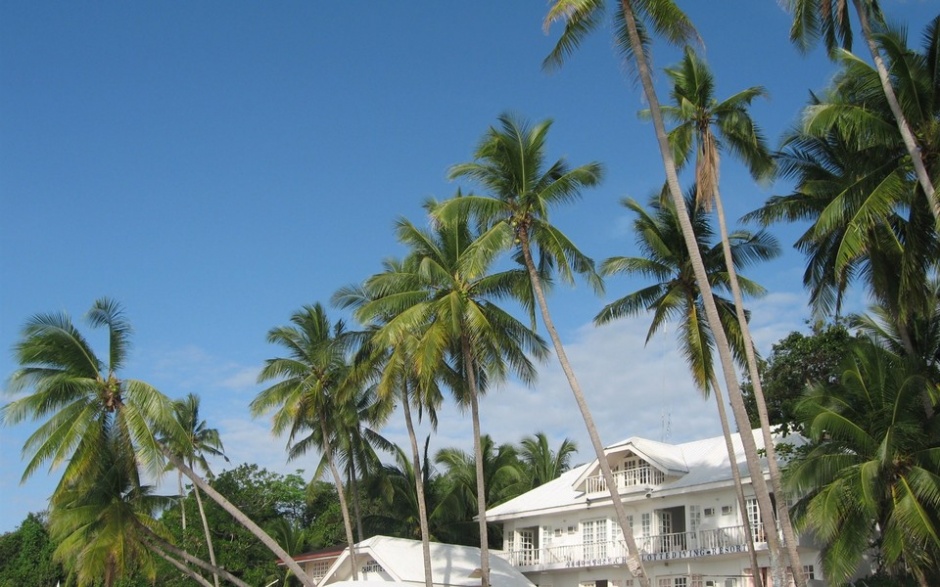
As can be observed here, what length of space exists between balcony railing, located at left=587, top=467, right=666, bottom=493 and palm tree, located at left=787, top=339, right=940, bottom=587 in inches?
388

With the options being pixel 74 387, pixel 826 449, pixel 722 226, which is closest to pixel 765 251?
pixel 722 226

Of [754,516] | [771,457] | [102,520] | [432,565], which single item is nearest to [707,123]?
[771,457]

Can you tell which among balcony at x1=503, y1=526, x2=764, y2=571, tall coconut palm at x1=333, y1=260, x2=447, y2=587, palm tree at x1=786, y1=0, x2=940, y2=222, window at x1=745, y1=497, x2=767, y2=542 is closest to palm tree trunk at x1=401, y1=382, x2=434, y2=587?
tall coconut palm at x1=333, y1=260, x2=447, y2=587

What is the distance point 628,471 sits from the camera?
112 feet

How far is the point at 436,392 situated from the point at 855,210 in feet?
49.0

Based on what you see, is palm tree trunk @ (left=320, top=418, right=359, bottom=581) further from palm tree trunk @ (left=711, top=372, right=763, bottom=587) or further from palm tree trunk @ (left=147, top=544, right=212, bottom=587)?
palm tree trunk @ (left=711, top=372, right=763, bottom=587)

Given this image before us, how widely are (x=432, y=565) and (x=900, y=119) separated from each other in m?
22.2

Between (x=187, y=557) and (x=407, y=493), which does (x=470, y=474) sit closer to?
(x=407, y=493)

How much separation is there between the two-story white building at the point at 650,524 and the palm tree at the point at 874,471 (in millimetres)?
6347

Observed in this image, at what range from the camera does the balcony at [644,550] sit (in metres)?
29.1

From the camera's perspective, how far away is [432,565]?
108 ft

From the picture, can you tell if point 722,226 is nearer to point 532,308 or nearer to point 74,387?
point 532,308

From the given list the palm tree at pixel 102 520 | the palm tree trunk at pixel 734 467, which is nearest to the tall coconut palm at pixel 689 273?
the palm tree trunk at pixel 734 467

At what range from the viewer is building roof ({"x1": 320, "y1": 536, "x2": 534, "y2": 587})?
3115 centimetres
